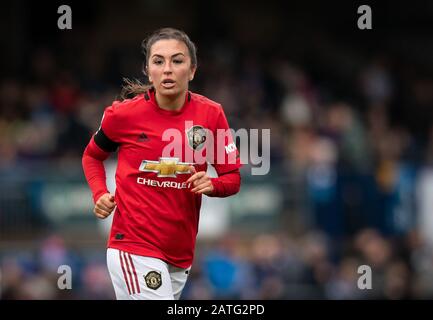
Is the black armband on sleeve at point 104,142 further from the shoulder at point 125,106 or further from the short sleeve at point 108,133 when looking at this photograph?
the shoulder at point 125,106

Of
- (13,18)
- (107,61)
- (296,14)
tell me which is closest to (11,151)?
(107,61)

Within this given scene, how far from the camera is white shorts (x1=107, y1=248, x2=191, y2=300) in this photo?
693 cm

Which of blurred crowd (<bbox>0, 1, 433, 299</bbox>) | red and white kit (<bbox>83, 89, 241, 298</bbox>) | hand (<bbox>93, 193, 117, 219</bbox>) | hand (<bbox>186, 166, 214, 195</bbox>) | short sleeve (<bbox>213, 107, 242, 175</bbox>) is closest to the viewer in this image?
hand (<bbox>186, 166, 214, 195</bbox>)

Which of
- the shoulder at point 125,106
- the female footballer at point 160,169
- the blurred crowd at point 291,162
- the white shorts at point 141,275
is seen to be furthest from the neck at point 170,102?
the blurred crowd at point 291,162

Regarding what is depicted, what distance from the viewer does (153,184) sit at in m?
6.97

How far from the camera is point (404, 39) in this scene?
23.3m

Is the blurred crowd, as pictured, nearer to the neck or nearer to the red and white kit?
the red and white kit

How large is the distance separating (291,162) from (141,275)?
991 cm

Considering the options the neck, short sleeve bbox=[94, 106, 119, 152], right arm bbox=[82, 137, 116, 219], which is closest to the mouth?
the neck

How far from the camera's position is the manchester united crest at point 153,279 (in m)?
6.93
